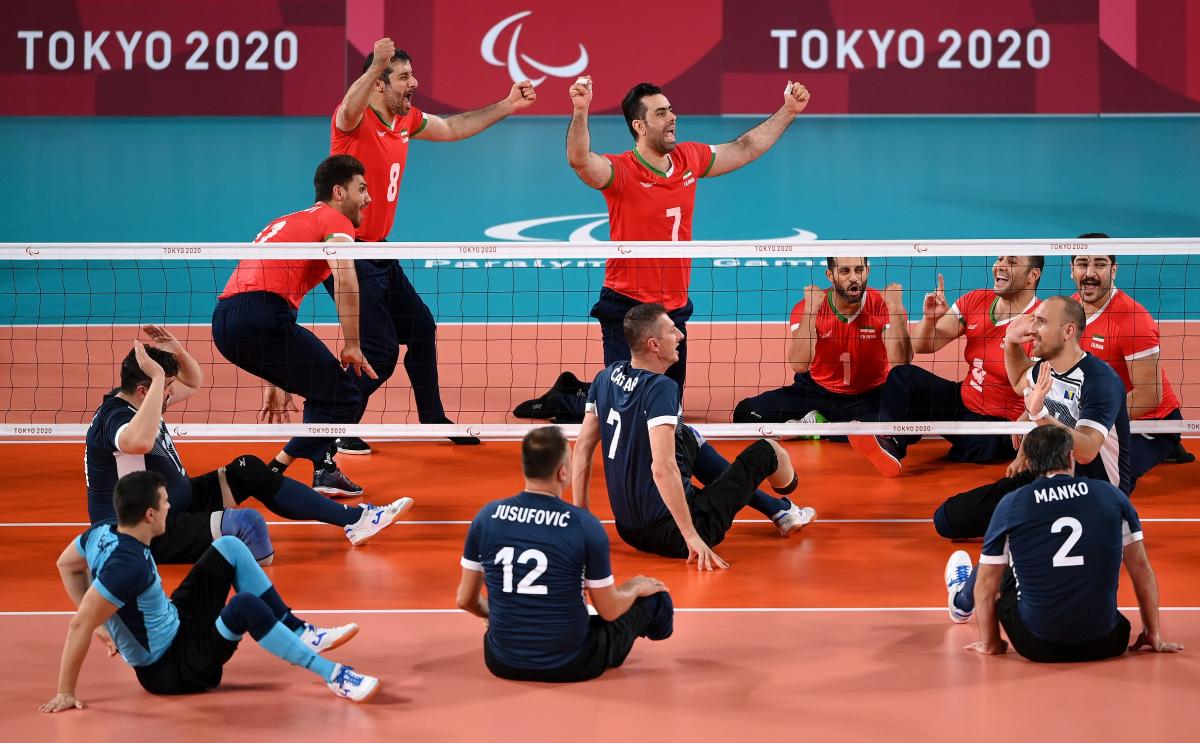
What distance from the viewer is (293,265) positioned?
940 cm

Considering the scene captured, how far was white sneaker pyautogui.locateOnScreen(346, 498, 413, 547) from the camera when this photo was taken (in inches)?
336

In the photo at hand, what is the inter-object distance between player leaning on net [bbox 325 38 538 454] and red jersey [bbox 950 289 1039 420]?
374 cm

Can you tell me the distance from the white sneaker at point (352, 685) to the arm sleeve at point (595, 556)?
107cm

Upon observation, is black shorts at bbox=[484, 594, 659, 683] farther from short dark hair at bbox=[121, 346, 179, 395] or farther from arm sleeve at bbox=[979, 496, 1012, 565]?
short dark hair at bbox=[121, 346, 179, 395]

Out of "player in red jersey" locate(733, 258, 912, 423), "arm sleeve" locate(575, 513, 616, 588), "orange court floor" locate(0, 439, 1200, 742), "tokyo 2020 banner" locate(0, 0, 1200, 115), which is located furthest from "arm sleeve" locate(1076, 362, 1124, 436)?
"tokyo 2020 banner" locate(0, 0, 1200, 115)

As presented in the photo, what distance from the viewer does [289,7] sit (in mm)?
22000

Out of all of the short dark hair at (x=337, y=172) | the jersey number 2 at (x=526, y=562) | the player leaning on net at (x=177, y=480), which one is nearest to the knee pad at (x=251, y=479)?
the player leaning on net at (x=177, y=480)

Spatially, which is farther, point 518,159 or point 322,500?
point 518,159

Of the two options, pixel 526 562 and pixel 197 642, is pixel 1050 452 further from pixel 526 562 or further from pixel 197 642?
pixel 197 642

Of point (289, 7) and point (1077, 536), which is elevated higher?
point (289, 7)

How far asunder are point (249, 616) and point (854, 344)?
5.96 m

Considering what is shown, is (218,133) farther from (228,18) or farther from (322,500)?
(322,500)

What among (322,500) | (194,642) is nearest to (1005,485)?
(322,500)

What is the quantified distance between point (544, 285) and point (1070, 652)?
10047mm
